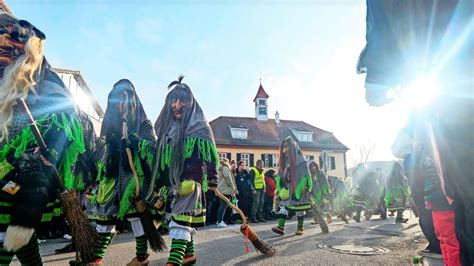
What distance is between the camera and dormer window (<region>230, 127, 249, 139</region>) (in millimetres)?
38656

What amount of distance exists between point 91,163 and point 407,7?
3286mm

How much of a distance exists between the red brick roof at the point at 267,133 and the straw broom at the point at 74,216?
33.7 meters

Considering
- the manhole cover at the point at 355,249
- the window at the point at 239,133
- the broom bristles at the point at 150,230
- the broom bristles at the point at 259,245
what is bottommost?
the manhole cover at the point at 355,249

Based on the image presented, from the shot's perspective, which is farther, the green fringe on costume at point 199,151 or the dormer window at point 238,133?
the dormer window at point 238,133

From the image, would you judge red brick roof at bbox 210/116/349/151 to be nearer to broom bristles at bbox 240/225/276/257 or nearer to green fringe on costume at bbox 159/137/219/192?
broom bristles at bbox 240/225/276/257

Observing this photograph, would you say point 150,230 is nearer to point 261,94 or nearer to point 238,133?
point 238,133

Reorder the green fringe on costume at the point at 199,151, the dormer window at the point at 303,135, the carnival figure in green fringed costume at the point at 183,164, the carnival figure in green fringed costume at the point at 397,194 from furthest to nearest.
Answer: the dormer window at the point at 303,135 → the carnival figure in green fringed costume at the point at 397,194 → the green fringe on costume at the point at 199,151 → the carnival figure in green fringed costume at the point at 183,164

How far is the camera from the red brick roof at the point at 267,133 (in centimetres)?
3812

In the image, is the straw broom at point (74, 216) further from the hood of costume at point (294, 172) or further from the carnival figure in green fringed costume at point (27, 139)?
the hood of costume at point (294, 172)

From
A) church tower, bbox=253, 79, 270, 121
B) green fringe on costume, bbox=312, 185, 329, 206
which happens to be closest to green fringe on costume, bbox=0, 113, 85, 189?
green fringe on costume, bbox=312, 185, 329, 206

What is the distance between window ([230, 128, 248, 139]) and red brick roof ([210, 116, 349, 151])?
16.6 inches

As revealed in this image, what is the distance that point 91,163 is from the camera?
11.9 feet

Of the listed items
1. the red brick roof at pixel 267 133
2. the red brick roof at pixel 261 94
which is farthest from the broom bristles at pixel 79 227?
the red brick roof at pixel 261 94

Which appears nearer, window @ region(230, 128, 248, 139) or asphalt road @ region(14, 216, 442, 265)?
asphalt road @ region(14, 216, 442, 265)
